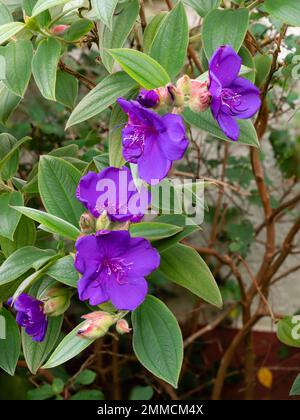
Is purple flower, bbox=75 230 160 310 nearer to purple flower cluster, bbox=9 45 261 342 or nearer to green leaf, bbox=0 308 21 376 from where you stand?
purple flower cluster, bbox=9 45 261 342

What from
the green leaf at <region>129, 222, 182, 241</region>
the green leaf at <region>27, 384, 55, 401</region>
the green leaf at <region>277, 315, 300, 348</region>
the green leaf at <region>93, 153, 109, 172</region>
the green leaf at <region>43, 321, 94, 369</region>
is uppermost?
the green leaf at <region>93, 153, 109, 172</region>

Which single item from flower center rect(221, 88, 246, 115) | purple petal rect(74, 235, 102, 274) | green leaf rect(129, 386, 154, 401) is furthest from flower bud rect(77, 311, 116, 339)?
green leaf rect(129, 386, 154, 401)

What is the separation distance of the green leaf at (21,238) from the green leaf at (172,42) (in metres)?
0.36

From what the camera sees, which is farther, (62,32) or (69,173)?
(62,32)

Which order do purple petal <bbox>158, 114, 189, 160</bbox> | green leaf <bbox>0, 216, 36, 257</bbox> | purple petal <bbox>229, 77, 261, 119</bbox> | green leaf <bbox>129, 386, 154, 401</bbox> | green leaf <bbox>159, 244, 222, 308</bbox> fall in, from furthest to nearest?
green leaf <bbox>129, 386, 154, 401</bbox> → green leaf <bbox>0, 216, 36, 257</bbox> → green leaf <bbox>159, 244, 222, 308</bbox> → purple petal <bbox>229, 77, 261, 119</bbox> → purple petal <bbox>158, 114, 189, 160</bbox>

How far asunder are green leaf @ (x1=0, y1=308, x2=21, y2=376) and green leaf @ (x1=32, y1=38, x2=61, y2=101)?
1.22 ft

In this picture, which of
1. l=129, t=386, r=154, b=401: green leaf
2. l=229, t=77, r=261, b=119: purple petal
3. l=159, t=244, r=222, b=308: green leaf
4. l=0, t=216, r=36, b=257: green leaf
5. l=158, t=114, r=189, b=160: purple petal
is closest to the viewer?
l=158, t=114, r=189, b=160: purple petal

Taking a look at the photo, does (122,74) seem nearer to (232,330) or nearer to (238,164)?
(238,164)

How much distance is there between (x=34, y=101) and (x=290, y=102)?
838 millimetres

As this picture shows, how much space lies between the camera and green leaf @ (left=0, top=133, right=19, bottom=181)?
1.08 meters

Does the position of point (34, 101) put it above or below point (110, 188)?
below

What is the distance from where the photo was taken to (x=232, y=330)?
2.18 m

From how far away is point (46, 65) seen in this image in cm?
96

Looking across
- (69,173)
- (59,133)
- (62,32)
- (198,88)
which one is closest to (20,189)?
(69,173)
